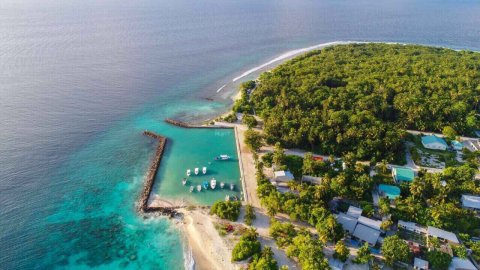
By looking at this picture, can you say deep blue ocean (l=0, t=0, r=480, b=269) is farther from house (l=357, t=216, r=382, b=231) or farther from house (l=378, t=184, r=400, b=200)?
house (l=378, t=184, r=400, b=200)

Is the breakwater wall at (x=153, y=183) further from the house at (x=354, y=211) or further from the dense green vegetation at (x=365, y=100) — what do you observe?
the house at (x=354, y=211)

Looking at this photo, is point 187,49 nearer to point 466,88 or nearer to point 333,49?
point 333,49

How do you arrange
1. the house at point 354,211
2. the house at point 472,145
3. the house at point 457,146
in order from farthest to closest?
the house at point 472,145 → the house at point 457,146 → the house at point 354,211

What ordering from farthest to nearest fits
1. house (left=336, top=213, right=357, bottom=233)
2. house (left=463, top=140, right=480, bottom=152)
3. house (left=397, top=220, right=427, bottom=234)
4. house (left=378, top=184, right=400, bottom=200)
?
house (left=463, top=140, right=480, bottom=152) < house (left=378, top=184, right=400, bottom=200) < house (left=397, top=220, right=427, bottom=234) < house (left=336, top=213, right=357, bottom=233)

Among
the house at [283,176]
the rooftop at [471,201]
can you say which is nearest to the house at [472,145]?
the rooftop at [471,201]

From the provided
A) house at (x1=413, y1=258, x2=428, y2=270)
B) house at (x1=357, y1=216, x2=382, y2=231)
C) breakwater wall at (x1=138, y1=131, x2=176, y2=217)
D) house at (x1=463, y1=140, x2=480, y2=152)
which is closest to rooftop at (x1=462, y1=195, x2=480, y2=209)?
house at (x1=357, y1=216, x2=382, y2=231)

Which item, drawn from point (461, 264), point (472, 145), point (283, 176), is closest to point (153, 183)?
point (283, 176)

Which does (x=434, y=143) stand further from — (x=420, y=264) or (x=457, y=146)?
(x=420, y=264)
